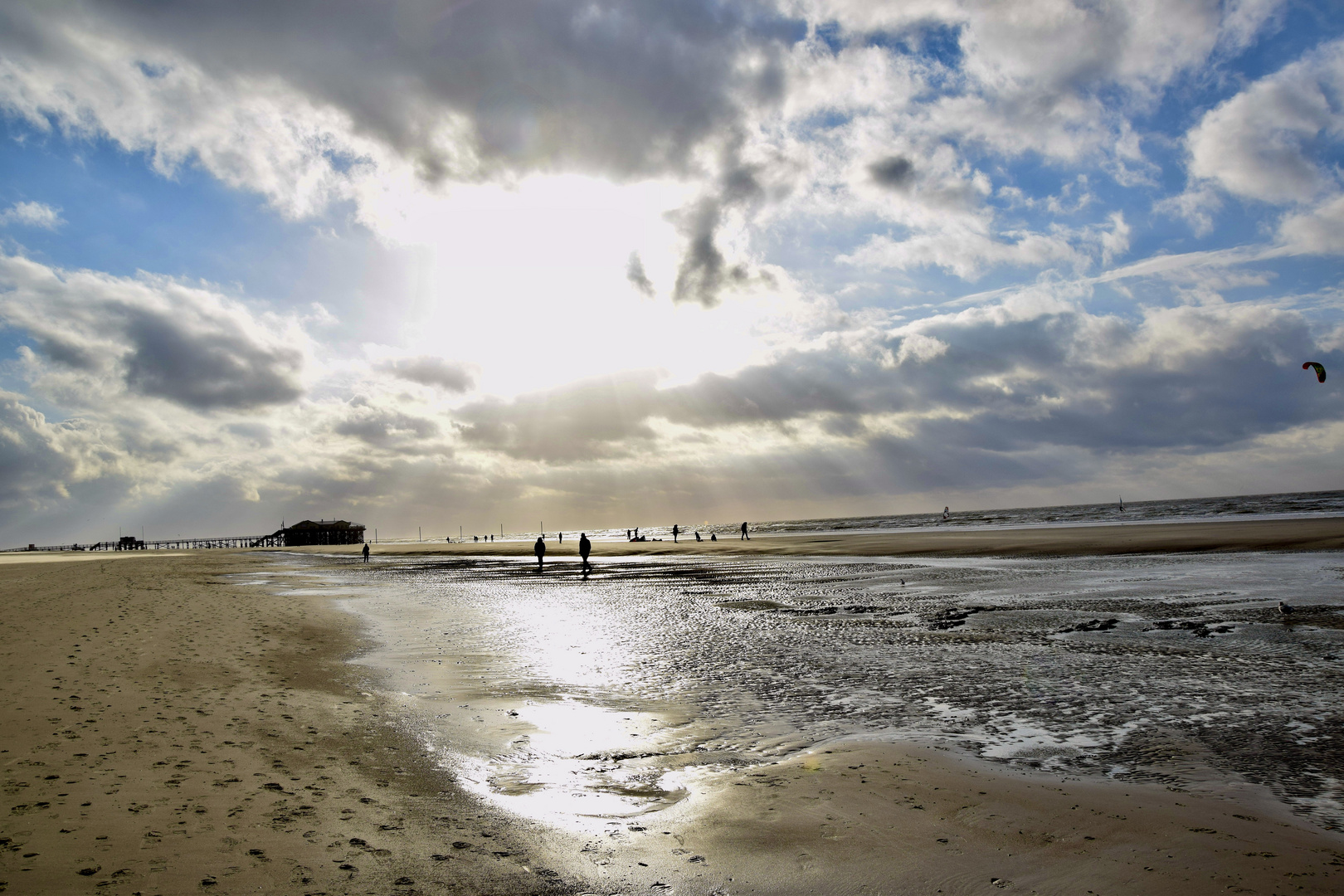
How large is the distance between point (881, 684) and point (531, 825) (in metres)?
6.46

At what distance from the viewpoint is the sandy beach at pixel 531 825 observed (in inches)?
178

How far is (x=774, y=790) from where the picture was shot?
620cm

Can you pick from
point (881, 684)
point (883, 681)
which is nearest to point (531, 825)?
point (881, 684)

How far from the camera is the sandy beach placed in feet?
14.8

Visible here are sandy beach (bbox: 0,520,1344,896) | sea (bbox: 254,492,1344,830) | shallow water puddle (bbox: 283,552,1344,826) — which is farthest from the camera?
shallow water puddle (bbox: 283,552,1344,826)

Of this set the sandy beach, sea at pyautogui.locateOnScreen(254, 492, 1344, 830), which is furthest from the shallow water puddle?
the sandy beach

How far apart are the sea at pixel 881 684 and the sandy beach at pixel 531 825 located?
1.61 ft

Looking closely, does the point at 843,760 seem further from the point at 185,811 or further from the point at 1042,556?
the point at 1042,556

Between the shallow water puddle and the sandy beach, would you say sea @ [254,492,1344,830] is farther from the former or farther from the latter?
the sandy beach

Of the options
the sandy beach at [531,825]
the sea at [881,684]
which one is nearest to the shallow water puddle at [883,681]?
the sea at [881,684]

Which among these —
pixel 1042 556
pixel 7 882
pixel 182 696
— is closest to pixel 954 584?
pixel 1042 556

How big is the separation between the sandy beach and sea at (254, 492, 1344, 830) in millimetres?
491

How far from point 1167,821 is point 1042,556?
1307 inches

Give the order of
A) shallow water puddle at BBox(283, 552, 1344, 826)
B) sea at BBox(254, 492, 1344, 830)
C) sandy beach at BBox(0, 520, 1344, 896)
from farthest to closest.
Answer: shallow water puddle at BBox(283, 552, 1344, 826), sea at BBox(254, 492, 1344, 830), sandy beach at BBox(0, 520, 1344, 896)
